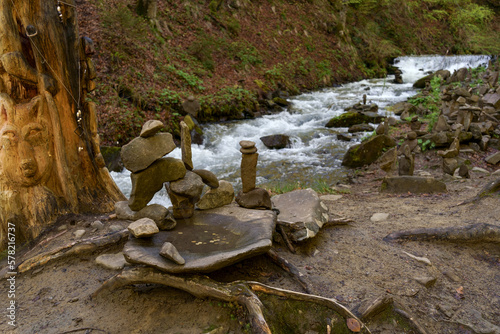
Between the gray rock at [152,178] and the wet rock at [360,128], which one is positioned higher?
the gray rock at [152,178]

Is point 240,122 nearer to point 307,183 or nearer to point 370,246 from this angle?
point 307,183

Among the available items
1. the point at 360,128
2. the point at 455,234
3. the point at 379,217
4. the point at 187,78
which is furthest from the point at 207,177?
the point at 187,78

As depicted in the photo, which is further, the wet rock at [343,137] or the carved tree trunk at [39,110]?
the wet rock at [343,137]

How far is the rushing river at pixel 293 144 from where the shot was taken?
8672 millimetres

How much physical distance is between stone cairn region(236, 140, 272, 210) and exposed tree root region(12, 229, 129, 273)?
4.53 ft

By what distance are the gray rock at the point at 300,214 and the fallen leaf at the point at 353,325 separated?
114 cm

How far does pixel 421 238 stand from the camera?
3.79 m

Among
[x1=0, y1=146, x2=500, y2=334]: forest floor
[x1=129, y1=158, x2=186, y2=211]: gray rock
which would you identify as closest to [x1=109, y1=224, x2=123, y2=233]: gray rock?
[x1=0, y1=146, x2=500, y2=334]: forest floor

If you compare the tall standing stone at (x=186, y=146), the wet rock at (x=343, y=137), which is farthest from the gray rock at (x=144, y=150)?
the wet rock at (x=343, y=137)

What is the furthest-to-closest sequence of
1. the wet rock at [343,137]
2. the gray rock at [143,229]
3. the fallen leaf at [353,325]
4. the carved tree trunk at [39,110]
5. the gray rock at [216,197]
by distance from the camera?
the wet rock at [343,137], the gray rock at [216,197], the carved tree trunk at [39,110], the gray rock at [143,229], the fallen leaf at [353,325]

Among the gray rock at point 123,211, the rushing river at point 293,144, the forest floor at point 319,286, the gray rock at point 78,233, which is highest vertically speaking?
the gray rock at point 123,211

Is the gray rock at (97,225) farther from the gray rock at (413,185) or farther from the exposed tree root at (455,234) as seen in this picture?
the gray rock at (413,185)

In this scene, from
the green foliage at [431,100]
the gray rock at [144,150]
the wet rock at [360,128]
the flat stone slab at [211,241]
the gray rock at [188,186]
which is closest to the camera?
the flat stone slab at [211,241]

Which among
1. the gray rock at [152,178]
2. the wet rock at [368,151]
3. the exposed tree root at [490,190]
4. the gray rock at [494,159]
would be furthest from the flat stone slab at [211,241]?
the gray rock at [494,159]
